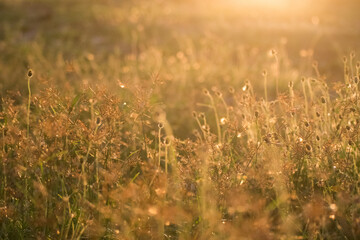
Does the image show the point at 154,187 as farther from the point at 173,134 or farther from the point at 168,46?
the point at 168,46

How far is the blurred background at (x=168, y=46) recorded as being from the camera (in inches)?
201

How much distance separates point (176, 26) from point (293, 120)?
712cm

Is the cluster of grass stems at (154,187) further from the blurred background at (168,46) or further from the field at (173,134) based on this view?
the blurred background at (168,46)

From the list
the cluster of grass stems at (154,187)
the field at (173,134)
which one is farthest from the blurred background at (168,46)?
the cluster of grass stems at (154,187)

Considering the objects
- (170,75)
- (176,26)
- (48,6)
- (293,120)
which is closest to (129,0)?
(48,6)

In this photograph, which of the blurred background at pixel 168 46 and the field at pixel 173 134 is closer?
the field at pixel 173 134

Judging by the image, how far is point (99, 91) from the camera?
78.4 inches

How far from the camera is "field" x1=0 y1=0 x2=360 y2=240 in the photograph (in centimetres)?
187

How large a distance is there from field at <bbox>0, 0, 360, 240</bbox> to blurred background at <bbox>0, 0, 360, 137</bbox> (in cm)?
4

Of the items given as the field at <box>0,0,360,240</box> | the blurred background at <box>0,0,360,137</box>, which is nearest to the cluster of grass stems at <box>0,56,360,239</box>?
the field at <box>0,0,360,240</box>

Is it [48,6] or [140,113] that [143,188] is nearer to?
[140,113]

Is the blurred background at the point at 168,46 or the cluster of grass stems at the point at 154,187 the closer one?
the cluster of grass stems at the point at 154,187

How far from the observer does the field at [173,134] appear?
1.87 meters

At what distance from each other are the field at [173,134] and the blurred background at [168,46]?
4 cm
